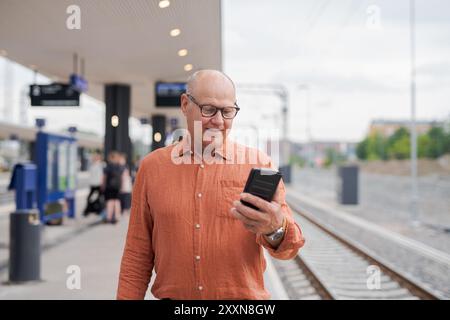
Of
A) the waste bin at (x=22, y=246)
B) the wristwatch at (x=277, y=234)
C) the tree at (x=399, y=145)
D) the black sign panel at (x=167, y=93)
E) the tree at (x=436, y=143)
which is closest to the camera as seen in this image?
the wristwatch at (x=277, y=234)

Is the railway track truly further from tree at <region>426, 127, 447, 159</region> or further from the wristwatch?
tree at <region>426, 127, 447, 159</region>

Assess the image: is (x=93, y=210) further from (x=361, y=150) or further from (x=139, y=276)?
(x=361, y=150)

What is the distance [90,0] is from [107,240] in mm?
5405

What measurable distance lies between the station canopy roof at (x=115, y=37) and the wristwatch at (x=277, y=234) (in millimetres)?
6617

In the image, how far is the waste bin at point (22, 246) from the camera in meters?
7.23

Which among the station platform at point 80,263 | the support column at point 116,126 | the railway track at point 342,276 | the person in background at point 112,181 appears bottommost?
the railway track at point 342,276

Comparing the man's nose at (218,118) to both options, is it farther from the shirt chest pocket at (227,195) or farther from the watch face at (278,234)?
the watch face at (278,234)

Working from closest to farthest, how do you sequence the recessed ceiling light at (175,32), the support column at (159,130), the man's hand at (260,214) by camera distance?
the man's hand at (260,214)
the recessed ceiling light at (175,32)
the support column at (159,130)

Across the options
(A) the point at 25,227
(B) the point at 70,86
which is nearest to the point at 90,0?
(A) the point at 25,227

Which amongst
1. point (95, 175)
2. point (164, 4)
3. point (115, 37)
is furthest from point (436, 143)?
point (164, 4)

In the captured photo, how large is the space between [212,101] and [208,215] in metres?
0.41

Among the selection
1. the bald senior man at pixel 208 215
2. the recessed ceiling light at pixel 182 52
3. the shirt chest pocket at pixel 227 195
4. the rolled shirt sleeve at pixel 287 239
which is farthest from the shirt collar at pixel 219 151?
the recessed ceiling light at pixel 182 52
